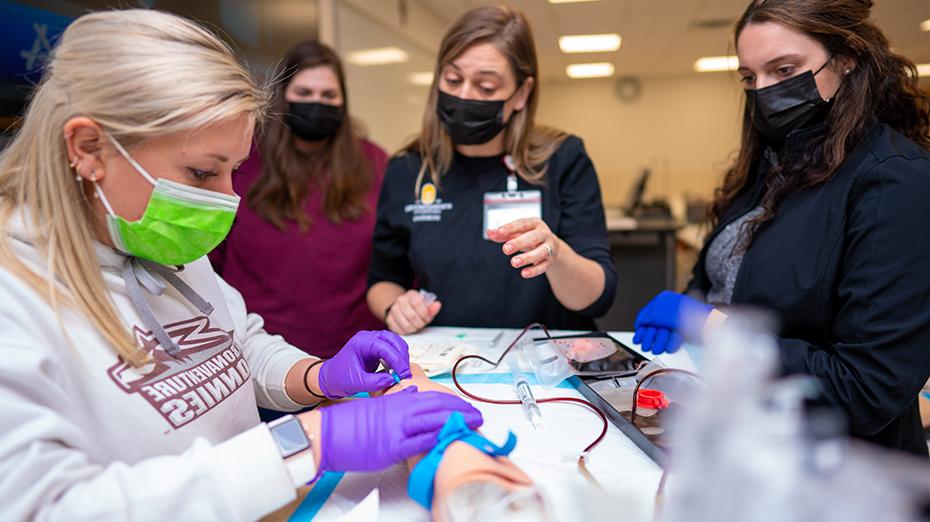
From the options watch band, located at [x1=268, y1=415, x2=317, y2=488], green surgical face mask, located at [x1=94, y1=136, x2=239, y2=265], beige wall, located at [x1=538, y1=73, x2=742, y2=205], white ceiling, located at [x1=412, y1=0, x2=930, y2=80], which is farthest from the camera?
beige wall, located at [x1=538, y1=73, x2=742, y2=205]

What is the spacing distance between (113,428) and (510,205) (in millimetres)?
1136

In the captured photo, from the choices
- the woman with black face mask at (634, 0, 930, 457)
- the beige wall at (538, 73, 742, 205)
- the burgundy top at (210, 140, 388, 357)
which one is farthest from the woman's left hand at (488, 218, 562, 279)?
the beige wall at (538, 73, 742, 205)

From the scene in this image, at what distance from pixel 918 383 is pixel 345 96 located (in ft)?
6.20

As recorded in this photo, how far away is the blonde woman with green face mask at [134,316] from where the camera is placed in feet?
1.98

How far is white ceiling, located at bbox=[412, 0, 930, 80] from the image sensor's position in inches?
172

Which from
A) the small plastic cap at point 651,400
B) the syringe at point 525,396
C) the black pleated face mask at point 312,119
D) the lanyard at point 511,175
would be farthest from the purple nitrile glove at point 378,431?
the black pleated face mask at point 312,119

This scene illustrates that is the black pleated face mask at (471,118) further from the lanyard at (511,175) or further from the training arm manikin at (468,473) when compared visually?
the training arm manikin at (468,473)

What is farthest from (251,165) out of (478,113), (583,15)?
(583,15)

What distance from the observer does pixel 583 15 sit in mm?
4746

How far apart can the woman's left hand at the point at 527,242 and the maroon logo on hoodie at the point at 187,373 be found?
22.3 inches

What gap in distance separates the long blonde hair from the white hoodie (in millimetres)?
26

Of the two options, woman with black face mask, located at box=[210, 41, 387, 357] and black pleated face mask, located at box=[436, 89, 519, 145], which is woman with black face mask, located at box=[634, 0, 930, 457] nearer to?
black pleated face mask, located at box=[436, 89, 519, 145]

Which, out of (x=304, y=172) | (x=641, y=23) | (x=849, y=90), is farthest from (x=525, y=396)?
(x=641, y=23)

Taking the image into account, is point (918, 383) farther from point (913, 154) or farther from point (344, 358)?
point (344, 358)
